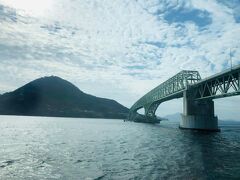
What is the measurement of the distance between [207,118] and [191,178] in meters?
68.9

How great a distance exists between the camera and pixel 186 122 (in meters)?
91.9

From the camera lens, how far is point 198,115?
292 ft

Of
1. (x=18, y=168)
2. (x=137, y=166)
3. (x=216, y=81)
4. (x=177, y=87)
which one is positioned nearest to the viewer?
(x=18, y=168)

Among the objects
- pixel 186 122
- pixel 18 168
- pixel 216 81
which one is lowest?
pixel 18 168

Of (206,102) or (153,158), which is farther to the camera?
(206,102)

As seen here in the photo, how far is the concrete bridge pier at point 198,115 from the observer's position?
283ft

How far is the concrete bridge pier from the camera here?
283ft

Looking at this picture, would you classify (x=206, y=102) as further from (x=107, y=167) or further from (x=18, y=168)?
(x=18, y=168)

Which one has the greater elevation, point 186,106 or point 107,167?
point 186,106

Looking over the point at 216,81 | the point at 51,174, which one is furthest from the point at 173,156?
the point at 216,81

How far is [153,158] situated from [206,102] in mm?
64545

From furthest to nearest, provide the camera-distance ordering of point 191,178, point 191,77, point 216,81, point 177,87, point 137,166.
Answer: point 177,87, point 191,77, point 216,81, point 137,166, point 191,178

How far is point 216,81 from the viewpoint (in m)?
77.1

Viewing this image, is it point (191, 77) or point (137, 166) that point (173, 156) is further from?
point (191, 77)
